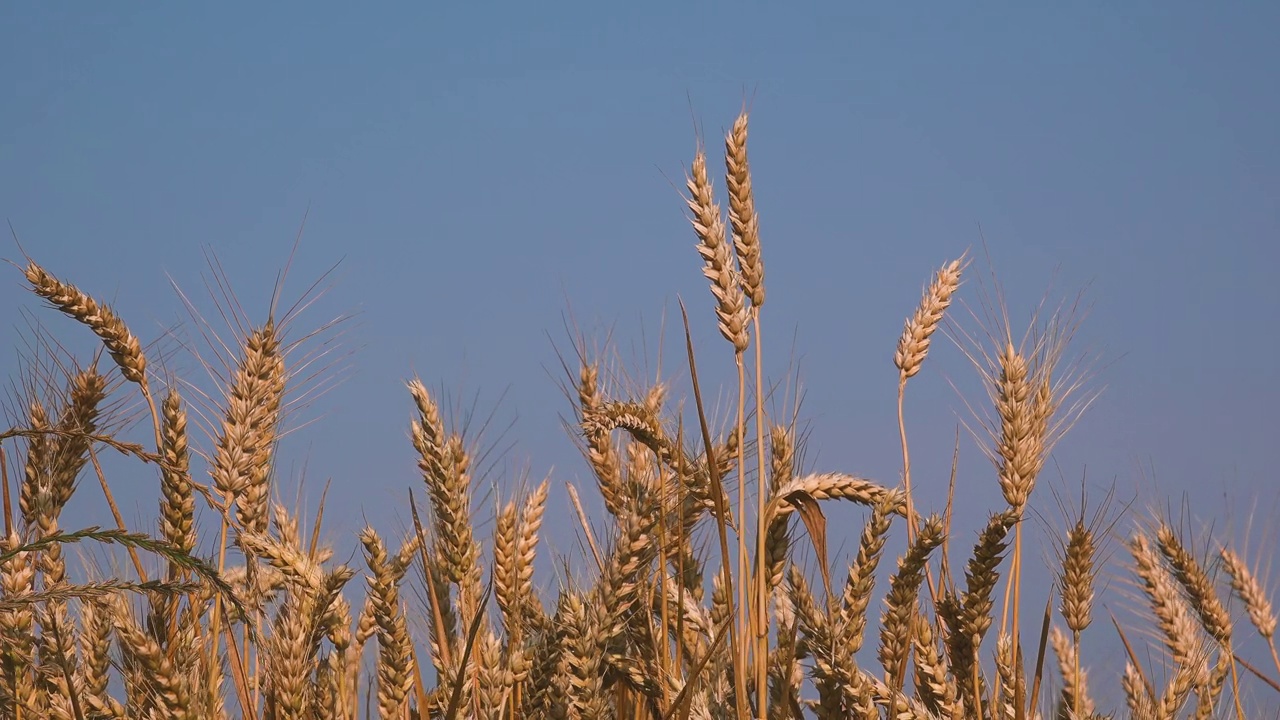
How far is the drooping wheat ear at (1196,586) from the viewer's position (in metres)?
3.55

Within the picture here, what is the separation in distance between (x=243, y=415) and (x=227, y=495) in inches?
8.6

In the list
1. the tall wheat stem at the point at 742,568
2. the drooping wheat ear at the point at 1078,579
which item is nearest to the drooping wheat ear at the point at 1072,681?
the drooping wheat ear at the point at 1078,579

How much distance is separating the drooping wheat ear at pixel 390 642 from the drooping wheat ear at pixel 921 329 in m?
1.49

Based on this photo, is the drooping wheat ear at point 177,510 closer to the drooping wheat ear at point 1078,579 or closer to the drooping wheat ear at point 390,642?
the drooping wheat ear at point 390,642

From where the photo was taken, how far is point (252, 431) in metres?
2.91

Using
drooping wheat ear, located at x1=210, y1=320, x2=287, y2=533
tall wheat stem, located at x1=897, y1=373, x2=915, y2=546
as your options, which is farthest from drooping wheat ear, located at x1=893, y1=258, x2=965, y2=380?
drooping wheat ear, located at x1=210, y1=320, x2=287, y2=533

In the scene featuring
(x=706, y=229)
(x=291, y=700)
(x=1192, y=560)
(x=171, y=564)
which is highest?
(x=706, y=229)

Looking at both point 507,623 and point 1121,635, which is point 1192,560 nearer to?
point 1121,635

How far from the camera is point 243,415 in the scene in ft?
9.58

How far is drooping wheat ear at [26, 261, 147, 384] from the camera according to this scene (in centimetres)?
326

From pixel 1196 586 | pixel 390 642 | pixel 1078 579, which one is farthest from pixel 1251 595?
pixel 390 642

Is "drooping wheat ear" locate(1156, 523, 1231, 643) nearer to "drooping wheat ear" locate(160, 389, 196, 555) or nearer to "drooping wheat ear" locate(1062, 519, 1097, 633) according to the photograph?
"drooping wheat ear" locate(1062, 519, 1097, 633)

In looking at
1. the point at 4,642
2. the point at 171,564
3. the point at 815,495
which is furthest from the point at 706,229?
the point at 4,642

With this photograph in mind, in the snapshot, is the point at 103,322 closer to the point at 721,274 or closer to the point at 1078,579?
the point at 721,274
